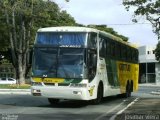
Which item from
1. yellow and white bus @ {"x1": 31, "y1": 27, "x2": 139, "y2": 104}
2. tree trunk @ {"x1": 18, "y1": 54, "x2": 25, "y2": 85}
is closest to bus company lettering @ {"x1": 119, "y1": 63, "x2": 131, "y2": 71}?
yellow and white bus @ {"x1": 31, "y1": 27, "x2": 139, "y2": 104}

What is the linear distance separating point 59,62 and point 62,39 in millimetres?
1152

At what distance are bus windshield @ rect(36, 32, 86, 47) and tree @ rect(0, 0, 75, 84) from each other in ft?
66.2

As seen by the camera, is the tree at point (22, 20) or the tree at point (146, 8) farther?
the tree at point (22, 20)

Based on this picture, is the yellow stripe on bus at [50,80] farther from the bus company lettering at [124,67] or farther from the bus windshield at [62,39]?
the bus company lettering at [124,67]

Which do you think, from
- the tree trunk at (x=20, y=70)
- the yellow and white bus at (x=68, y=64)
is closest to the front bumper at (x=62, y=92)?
the yellow and white bus at (x=68, y=64)

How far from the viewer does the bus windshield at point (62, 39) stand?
23078mm

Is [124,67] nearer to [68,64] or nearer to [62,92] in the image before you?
[68,64]

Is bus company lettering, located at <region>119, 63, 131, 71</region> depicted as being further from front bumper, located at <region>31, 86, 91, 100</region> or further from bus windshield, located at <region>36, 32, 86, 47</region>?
front bumper, located at <region>31, 86, 91, 100</region>

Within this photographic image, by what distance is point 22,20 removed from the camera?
154 feet

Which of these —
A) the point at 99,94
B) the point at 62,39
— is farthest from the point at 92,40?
the point at 99,94

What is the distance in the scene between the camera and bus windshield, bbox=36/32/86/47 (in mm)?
23078

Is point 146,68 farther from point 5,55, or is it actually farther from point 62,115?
point 62,115

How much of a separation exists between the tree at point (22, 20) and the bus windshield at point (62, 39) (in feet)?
66.2

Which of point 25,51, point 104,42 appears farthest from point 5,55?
point 104,42
